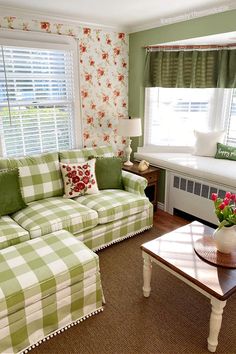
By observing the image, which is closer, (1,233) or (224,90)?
(1,233)

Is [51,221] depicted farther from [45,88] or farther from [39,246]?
[45,88]

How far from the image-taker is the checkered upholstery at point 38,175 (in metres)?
2.78

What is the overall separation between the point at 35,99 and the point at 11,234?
162 centimetres

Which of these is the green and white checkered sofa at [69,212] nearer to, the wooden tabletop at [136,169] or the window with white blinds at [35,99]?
the wooden tabletop at [136,169]

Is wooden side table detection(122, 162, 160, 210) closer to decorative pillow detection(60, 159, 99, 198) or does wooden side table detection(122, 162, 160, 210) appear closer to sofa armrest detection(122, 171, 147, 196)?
sofa armrest detection(122, 171, 147, 196)

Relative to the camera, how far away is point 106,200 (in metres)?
2.87

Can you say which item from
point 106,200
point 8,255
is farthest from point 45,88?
point 8,255

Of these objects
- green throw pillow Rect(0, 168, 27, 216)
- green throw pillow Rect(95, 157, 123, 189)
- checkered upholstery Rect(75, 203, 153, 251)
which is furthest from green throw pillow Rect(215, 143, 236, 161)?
green throw pillow Rect(0, 168, 27, 216)

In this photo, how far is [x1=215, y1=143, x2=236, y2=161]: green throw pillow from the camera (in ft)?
11.3

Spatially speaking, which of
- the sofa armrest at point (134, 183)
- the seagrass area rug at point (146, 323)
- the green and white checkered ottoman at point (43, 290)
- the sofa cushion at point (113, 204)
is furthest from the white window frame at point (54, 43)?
the seagrass area rug at point (146, 323)

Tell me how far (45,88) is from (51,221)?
1.62 m

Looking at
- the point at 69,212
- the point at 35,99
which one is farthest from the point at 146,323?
the point at 35,99

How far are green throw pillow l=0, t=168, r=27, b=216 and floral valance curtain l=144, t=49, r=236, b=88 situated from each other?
7.21 ft

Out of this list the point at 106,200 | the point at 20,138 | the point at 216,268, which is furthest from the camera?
the point at 20,138
